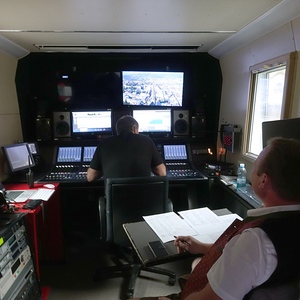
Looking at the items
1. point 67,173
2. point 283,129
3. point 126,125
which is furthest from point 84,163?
point 283,129

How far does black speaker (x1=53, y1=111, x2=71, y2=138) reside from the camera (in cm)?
296

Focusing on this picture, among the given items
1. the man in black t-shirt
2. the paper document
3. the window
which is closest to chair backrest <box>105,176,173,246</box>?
the man in black t-shirt

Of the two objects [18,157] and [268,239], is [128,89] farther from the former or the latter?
[268,239]

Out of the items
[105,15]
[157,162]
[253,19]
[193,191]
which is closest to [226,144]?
[193,191]

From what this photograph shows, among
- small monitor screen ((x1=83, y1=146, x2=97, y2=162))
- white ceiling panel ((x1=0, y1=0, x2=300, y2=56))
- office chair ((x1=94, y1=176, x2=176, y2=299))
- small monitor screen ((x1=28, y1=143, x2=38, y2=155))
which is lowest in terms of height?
office chair ((x1=94, y1=176, x2=176, y2=299))

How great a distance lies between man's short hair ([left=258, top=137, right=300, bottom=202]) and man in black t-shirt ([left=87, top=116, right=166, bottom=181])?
131cm

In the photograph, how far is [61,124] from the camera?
2961 millimetres

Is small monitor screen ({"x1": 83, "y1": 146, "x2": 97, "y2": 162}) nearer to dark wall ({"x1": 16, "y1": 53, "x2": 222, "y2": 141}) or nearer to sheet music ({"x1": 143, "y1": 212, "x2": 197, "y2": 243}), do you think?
dark wall ({"x1": 16, "y1": 53, "x2": 222, "y2": 141})

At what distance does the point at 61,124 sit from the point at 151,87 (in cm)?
110

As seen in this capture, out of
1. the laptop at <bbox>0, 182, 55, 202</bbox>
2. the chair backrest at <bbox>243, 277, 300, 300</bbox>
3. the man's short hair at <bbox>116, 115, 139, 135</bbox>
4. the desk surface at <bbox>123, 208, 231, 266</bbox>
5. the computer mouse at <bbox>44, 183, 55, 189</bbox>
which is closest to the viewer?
the chair backrest at <bbox>243, 277, 300, 300</bbox>

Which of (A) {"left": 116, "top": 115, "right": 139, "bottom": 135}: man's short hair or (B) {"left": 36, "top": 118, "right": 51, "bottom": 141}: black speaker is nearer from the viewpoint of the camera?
(A) {"left": 116, "top": 115, "right": 139, "bottom": 135}: man's short hair

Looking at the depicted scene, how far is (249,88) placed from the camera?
238 centimetres

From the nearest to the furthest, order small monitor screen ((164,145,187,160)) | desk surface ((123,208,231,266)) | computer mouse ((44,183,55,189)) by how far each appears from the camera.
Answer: desk surface ((123,208,231,266)) → computer mouse ((44,183,55,189)) → small monitor screen ((164,145,187,160))

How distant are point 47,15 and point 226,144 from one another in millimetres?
1956
